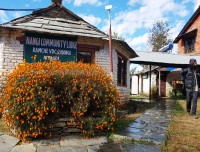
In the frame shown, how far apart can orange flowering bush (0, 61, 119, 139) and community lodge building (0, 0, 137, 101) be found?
334 cm

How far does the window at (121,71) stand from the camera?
40.5ft

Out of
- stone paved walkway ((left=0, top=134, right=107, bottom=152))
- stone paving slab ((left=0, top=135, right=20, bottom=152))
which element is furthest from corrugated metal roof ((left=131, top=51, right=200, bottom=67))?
stone paving slab ((left=0, top=135, right=20, bottom=152))

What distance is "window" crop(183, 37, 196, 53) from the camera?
2311 cm

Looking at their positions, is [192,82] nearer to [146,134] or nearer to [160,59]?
[146,134]

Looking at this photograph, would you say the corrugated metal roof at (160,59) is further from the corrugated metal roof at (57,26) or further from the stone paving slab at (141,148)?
the stone paving slab at (141,148)

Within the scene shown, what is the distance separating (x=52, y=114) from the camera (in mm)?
5512

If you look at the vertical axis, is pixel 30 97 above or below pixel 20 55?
below

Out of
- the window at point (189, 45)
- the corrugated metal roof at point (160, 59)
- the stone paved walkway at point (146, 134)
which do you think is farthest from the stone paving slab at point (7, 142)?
the window at point (189, 45)

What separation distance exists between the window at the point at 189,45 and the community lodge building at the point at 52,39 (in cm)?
1425

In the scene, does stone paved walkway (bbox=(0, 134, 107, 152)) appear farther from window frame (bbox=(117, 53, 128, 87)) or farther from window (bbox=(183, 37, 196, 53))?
window (bbox=(183, 37, 196, 53))

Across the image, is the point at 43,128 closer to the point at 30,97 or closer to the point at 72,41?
the point at 30,97

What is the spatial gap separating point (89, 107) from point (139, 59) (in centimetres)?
1070

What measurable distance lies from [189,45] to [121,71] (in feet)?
46.1

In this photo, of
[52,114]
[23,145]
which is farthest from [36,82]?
[23,145]
